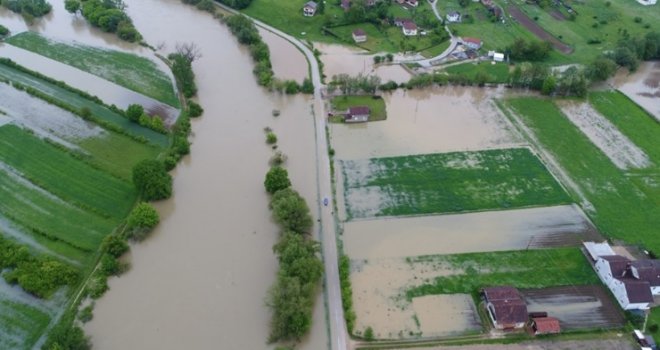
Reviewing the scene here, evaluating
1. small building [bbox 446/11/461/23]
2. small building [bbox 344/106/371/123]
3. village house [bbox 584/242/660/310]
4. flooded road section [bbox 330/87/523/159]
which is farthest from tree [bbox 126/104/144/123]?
small building [bbox 446/11/461/23]

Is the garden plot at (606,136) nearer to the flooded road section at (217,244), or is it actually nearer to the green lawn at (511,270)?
the green lawn at (511,270)

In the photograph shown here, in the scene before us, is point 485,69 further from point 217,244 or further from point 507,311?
point 217,244

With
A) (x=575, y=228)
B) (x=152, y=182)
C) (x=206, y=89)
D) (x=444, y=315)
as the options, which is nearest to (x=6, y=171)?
(x=152, y=182)

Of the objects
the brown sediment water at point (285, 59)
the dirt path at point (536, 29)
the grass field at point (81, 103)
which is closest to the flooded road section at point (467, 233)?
the grass field at point (81, 103)

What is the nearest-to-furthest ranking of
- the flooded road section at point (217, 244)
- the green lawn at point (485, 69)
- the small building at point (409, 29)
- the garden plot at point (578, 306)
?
the flooded road section at point (217, 244) → the garden plot at point (578, 306) → the green lawn at point (485, 69) → the small building at point (409, 29)

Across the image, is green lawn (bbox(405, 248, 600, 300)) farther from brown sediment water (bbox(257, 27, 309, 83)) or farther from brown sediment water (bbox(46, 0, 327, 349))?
brown sediment water (bbox(257, 27, 309, 83))

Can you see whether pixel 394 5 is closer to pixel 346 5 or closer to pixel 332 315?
pixel 346 5

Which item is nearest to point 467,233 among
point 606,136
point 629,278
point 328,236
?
point 328,236
